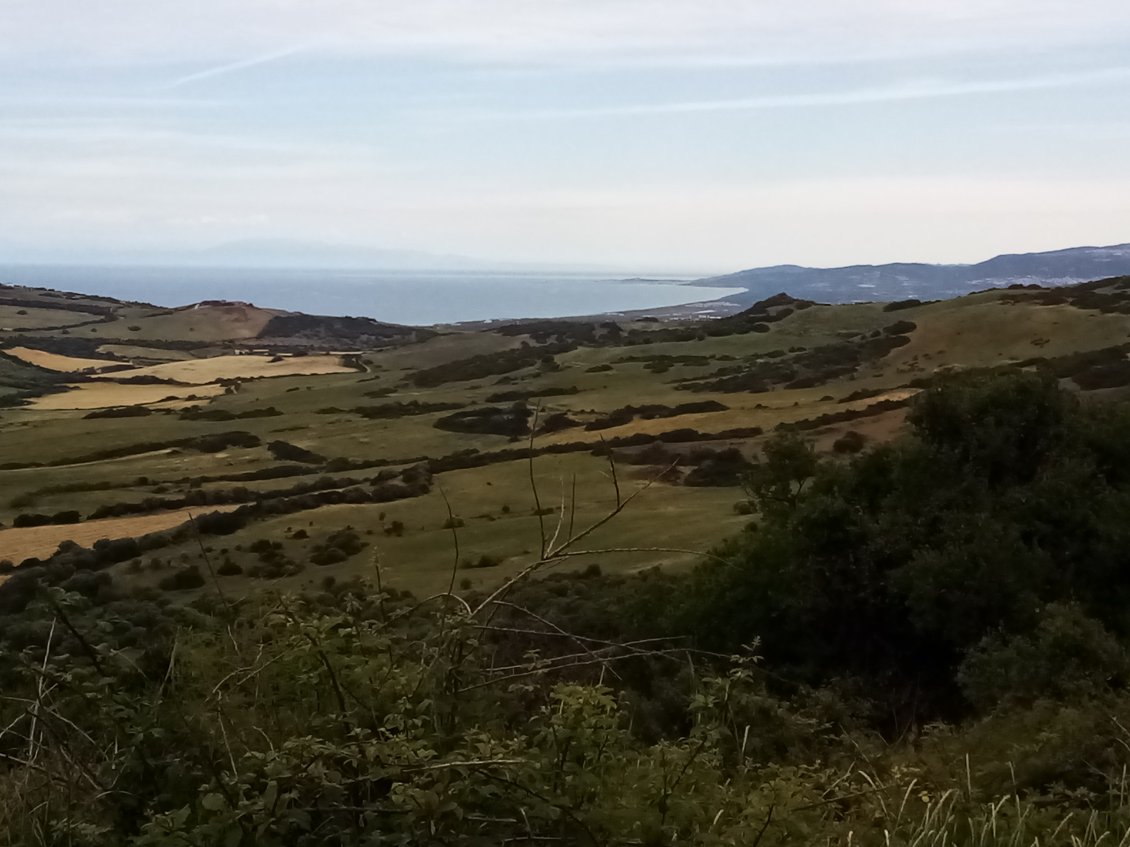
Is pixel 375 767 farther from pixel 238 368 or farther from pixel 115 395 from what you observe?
pixel 238 368

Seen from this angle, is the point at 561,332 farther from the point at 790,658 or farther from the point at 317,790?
the point at 317,790

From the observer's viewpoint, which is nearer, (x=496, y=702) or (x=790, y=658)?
(x=496, y=702)

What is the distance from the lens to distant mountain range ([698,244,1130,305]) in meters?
157

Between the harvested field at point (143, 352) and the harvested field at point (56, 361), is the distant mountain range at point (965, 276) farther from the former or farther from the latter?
the harvested field at point (56, 361)

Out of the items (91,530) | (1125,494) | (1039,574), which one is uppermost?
(1125,494)

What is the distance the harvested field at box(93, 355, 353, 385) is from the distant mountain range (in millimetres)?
96003

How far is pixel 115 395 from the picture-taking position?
63188mm

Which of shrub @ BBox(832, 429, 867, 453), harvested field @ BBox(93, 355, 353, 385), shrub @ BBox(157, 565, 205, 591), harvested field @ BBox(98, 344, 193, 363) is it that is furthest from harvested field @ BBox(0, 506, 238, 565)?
harvested field @ BBox(98, 344, 193, 363)

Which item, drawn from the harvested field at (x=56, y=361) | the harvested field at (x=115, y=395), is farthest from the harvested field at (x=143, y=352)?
the harvested field at (x=115, y=395)

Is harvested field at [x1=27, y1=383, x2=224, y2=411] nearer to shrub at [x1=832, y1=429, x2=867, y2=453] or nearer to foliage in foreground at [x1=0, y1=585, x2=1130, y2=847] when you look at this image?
shrub at [x1=832, y1=429, x2=867, y2=453]

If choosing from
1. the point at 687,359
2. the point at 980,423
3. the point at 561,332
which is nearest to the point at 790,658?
the point at 980,423

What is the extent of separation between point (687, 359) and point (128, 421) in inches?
1215

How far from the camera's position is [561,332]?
83.0m

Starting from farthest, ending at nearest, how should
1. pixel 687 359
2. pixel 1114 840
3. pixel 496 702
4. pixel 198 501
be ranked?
1. pixel 687 359
2. pixel 198 501
3. pixel 496 702
4. pixel 1114 840
